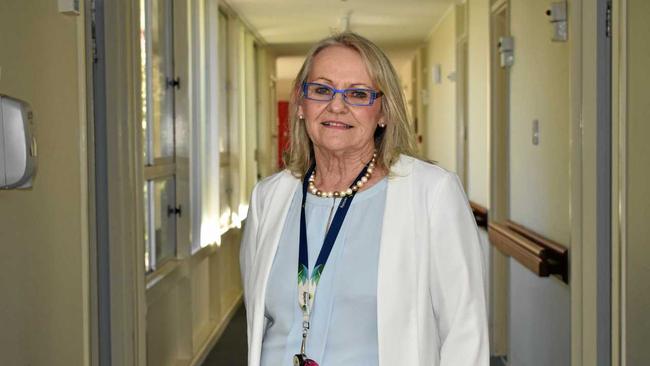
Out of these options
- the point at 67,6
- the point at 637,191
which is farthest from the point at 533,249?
the point at 67,6

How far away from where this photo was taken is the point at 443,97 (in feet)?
26.0

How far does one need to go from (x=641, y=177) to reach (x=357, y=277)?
115cm

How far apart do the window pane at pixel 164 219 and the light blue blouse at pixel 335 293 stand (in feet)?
9.49

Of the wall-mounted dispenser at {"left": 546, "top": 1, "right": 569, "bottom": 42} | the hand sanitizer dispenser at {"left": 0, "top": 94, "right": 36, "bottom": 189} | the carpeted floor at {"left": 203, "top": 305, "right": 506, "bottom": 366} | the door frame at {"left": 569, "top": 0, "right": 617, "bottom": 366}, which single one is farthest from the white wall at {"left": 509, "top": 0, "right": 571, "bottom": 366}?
the hand sanitizer dispenser at {"left": 0, "top": 94, "right": 36, "bottom": 189}

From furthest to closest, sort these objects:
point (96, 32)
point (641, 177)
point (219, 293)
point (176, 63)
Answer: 1. point (219, 293)
2. point (176, 63)
3. point (96, 32)
4. point (641, 177)

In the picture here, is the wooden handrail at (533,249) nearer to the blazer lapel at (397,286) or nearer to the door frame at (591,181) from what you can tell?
the door frame at (591,181)

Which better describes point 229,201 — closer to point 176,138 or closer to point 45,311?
point 176,138

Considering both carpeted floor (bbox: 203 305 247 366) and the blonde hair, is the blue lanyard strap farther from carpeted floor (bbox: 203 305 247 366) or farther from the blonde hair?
carpeted floor (bbox: 203 305 247 366)

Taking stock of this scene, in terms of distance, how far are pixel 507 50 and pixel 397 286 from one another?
10.3ft

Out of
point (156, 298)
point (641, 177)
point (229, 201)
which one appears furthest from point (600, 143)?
point (229, 201)

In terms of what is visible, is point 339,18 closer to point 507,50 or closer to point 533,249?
point 507,50

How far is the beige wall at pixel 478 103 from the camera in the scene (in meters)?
5.31

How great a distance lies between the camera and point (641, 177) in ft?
7.72

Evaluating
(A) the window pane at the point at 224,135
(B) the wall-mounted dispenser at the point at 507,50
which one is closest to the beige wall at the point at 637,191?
(B) the wall-mounted dispenser at the point at 507,50
